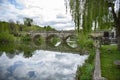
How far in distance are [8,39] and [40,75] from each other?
1411 inches

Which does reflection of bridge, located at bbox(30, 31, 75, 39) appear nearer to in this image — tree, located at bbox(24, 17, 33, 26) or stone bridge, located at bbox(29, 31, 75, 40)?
stone bridge, located at bbox(29, 31, 75, 40)

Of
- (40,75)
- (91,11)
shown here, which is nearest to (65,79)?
(40,75)

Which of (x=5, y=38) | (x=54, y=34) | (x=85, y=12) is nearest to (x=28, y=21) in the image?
(x=54, y=34)

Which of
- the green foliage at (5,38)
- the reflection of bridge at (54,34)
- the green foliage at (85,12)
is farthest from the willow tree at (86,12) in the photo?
the reflection of bridge at (54,34)

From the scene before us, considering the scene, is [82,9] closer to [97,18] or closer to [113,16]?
[97,18]

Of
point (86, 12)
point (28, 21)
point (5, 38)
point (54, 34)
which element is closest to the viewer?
point (86, 12)

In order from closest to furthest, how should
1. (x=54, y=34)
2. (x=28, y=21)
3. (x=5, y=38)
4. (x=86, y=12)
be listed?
1. (x=86, y=12)
2. (x=5, y=38)
3. (x=54, y=34)
4. (x=28, y=21)

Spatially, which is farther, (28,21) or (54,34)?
(28,21)

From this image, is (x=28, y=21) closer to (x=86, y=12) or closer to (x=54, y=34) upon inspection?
(x=54, y=34)

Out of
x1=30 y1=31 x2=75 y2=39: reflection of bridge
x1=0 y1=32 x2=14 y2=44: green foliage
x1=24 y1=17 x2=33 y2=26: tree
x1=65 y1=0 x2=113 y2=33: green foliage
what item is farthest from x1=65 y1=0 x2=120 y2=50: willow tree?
x1=24 y1=17 x2=33 y2=26: tree

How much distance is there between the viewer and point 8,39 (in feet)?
152

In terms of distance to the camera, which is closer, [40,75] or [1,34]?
[40,75]

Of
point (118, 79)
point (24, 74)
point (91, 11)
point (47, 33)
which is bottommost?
point (47, 33)

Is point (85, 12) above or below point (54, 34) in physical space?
above
